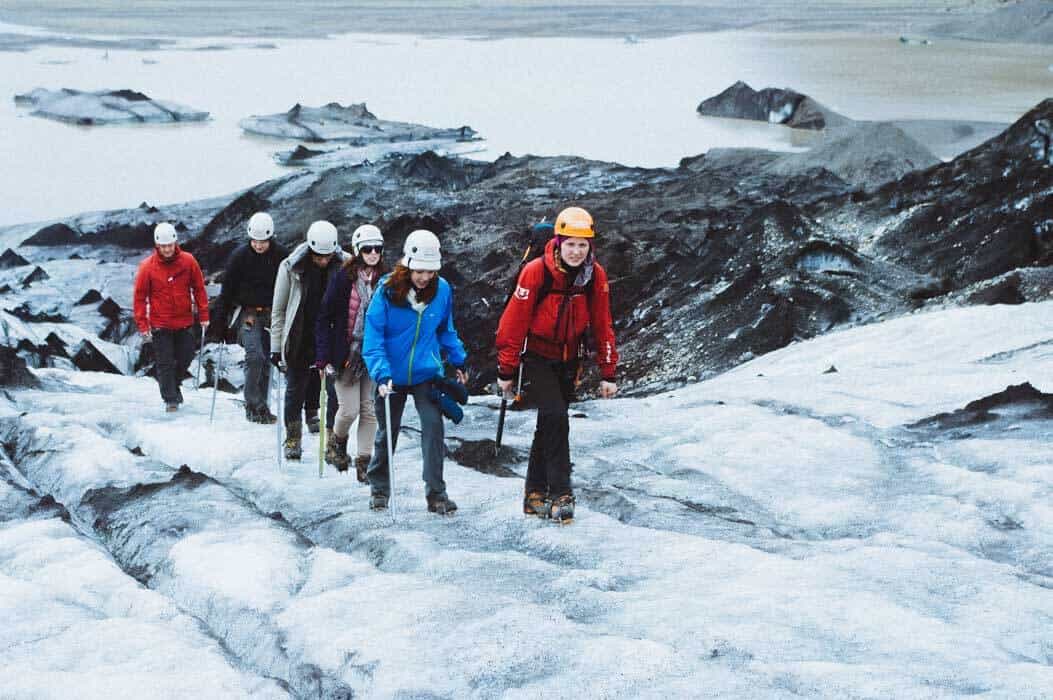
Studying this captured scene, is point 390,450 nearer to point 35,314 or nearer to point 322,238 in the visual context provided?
point 322,238

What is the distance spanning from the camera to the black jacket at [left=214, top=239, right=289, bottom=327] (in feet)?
31.2

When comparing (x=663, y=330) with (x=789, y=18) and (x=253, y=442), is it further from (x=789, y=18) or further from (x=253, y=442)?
(x=789, y=18)

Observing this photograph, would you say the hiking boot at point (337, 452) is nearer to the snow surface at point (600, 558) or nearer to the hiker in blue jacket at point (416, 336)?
the snow surface at point (600, 558)

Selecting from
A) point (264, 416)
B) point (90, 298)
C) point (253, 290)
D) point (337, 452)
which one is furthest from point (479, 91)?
point (337, 452)

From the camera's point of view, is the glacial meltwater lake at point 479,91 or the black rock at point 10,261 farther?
the glacial meltwater lake at point 479,91

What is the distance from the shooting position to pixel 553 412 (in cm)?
667

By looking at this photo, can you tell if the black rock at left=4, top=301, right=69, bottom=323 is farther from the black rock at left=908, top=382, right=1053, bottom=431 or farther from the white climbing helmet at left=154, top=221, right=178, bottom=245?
the black rock at left=908, top=382, right=1053, bottom=431

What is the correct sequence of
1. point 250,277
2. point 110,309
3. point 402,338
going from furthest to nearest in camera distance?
point 110,309
point 250,277
point 402,338

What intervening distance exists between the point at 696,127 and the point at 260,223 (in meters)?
41.7

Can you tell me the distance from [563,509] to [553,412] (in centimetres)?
56

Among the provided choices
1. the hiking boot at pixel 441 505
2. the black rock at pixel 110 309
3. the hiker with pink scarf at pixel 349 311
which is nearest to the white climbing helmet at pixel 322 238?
the hiker with pink scarf at pixel 349 311

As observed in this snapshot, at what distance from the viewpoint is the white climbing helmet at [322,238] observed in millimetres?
8023

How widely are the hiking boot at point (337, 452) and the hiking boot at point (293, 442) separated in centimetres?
35

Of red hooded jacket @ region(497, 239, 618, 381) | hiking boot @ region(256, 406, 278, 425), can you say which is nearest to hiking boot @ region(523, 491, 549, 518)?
red hooded jacket @ region(497, 239, 618, 381)
